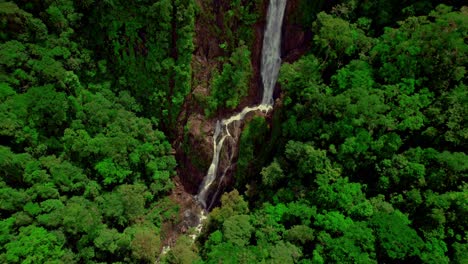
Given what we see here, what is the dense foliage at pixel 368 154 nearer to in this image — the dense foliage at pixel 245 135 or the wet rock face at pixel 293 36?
the dense foliage at pixel 245 135

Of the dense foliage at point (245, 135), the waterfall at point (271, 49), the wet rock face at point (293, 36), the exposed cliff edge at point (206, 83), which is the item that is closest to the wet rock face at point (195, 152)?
the exposed cliff edge at point (206, 83)

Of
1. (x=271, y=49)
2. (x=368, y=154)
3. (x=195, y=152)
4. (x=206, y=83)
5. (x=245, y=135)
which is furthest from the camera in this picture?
(x=195, y=152)

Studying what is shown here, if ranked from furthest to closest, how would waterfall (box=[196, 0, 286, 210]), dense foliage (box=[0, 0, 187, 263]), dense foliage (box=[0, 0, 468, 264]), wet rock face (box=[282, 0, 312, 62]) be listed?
waterfall (box=[196, 0, 286, 210]), wet rock face (box=[282, 0, 312, 62]), dense foliage (box=[0, 0, 187, 263]), dense foliage (box=[0, 0, 468, 264])

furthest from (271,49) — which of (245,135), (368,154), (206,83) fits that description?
(368,154)

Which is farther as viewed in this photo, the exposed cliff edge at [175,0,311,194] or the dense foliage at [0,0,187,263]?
the exposed cliff edge at [175,0,311,194]

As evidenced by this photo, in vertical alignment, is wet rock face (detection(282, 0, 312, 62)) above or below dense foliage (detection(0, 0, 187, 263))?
above

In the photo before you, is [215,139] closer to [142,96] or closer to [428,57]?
[142,96]

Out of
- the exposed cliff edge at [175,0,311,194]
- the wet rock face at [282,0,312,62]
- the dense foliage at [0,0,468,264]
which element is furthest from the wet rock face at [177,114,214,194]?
the wet rock face at [282,0,312,62]

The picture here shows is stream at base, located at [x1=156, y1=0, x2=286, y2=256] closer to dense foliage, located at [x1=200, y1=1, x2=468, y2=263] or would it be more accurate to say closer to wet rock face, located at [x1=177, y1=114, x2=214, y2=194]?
wet rock face, located at [x1=177, y1=114, x2=214, y2=194]

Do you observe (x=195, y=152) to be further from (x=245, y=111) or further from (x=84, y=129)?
(x=84, y=129)
